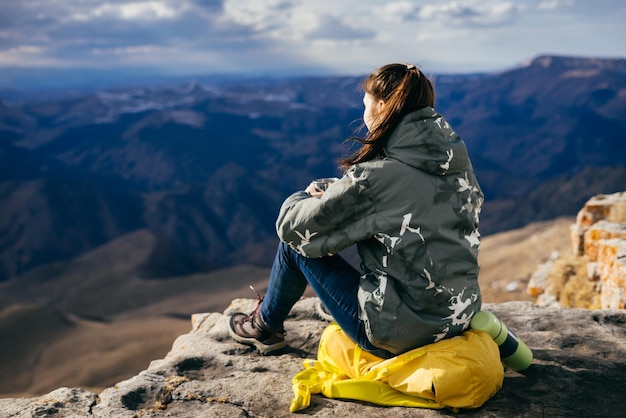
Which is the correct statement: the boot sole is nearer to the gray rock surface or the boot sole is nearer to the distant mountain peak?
the gray rock surface

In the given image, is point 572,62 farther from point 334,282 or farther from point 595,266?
point 334,282

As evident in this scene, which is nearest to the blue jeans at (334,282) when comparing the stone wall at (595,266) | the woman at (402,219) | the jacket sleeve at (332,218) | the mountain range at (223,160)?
the woman at (402,219)

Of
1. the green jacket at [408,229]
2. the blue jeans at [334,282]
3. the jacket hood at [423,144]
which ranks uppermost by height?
the jacket hood at [423,144]

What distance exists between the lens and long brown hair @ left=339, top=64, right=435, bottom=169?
2.56m

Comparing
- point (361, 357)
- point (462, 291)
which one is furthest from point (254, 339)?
point (462, 291)

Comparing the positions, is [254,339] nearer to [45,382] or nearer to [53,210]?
[45,382]

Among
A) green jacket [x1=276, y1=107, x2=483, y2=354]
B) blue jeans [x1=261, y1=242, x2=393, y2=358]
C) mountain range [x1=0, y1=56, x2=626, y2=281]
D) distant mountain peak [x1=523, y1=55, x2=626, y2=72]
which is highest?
distant mountain peak [x1=523, y1=55, x2=626, y2=72]

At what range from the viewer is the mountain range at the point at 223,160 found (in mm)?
78688

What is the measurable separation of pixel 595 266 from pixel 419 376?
7631 millimetres

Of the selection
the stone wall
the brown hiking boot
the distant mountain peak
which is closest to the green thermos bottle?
the brown hiking boot

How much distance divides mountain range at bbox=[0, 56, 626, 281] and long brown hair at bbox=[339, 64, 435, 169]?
54.4 meters

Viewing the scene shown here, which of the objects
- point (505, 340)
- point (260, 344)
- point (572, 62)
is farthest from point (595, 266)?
point (572, 62)

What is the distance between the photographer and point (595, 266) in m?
9.04

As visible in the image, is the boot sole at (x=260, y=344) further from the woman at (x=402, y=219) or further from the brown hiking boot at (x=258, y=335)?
the woman at (x=402, y=219)
